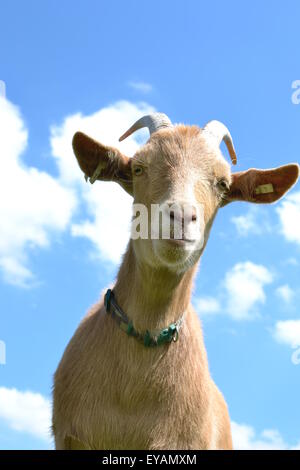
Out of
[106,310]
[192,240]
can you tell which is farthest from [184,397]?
[192,240]

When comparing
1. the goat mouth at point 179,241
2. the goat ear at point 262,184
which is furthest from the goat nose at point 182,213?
the goat ear at point 262,184

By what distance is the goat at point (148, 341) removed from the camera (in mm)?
6223

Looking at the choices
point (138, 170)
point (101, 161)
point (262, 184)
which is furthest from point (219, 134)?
point (101, 161)

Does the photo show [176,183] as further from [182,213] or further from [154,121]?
[154,121]

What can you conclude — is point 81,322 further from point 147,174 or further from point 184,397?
point 147,174

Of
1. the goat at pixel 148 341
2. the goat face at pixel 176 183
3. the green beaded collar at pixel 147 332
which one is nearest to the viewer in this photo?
the goat face at pixel 176 183

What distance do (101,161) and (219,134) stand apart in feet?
4.94

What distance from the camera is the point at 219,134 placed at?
740 cm

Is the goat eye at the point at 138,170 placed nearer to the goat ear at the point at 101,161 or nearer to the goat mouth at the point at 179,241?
the goat ear at the point at 101,161

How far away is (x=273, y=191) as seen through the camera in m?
7.48

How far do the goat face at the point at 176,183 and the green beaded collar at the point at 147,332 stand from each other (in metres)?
0.71

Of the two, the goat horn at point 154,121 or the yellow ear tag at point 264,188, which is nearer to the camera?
the goat horn at point 154,121

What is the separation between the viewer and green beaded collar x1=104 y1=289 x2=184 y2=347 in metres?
6.41
